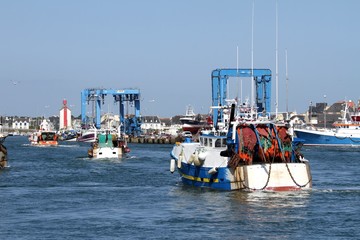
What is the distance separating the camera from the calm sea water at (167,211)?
1238 inches

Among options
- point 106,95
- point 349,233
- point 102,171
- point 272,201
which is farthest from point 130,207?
point 106,95

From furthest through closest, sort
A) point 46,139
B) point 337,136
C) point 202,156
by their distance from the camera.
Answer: point 337,136
point 46,139
point 202,156

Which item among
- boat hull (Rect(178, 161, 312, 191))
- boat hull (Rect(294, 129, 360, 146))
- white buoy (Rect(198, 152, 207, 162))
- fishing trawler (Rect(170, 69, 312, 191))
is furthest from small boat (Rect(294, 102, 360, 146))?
boat hull (Rect(178, 161, 312, 191))

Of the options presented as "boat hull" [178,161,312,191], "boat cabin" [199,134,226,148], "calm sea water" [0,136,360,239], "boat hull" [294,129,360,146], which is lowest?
"calm sea water" [0,136,360,239]

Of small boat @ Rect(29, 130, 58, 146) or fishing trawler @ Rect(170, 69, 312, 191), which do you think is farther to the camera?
small boat @ Rect(29, 130, 58, 146)

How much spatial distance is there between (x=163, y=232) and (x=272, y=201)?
8648 mm

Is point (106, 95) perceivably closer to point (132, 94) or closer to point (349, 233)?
point (132, 94)

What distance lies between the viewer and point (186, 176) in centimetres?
4825

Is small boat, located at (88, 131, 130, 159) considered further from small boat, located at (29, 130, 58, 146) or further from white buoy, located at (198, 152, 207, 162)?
small boat, located at (29, 130, 58, 146)

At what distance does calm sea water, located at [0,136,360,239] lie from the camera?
103 ft

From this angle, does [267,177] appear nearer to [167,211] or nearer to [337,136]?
[167,211]

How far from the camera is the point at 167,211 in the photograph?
122ft

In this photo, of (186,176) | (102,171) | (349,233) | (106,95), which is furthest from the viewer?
(106,95)

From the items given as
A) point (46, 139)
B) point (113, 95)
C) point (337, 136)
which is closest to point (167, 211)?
point (46, 139)
